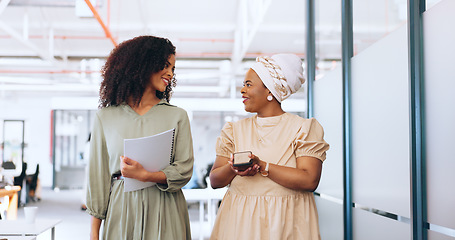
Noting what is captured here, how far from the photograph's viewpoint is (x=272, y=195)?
5.82ft

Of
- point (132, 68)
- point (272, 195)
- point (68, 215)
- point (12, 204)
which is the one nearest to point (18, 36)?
point (12, 204)

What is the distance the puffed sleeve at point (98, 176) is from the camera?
5.68 ft

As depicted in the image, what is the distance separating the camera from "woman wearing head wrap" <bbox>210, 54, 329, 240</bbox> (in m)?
1.74

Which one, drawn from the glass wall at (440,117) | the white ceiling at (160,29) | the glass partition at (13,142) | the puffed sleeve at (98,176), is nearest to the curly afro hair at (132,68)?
the puffed sleeve at (98,176)

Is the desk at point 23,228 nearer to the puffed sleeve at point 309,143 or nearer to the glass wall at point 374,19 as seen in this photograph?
the puffed sleeve at point 309,143

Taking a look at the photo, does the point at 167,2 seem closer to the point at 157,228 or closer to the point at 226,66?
the point at 226,66

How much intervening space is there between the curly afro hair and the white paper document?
0.21 metres

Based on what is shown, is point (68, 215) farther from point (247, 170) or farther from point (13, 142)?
point (247, 170)

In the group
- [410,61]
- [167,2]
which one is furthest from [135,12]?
[410,61]

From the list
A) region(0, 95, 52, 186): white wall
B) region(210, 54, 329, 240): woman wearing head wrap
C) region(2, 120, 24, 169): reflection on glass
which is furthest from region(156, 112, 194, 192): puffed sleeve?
region(0, 95, 52, 186): white wall

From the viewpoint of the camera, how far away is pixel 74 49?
1155cm

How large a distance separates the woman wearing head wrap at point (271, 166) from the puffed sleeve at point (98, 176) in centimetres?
41

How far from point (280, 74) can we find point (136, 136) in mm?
590

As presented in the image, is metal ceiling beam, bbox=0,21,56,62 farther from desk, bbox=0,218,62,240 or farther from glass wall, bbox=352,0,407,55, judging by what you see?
glass wall, bbox=352,0,407,55
